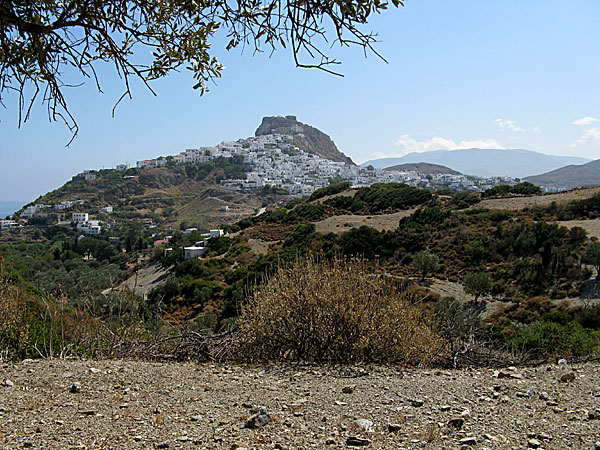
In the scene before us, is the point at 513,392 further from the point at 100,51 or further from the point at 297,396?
the point at 100,51

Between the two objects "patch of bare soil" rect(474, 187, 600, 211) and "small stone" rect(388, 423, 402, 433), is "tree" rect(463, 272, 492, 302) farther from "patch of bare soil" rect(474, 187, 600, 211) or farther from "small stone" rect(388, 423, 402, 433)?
"small stone" rect(388, 423, 402, 433)

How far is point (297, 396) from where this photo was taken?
9.22 ft

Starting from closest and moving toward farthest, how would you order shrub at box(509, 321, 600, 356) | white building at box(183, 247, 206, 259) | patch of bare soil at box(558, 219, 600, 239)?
shrub at box(509, 321, 600, 356), patch of bare soil at box(558, 219, 600, 239), white building at box(183, 247, 206, 259)

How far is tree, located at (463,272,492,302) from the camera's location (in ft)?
54.4

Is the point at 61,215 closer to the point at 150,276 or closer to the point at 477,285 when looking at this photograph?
the point at 150,276

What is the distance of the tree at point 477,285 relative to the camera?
1658 cm

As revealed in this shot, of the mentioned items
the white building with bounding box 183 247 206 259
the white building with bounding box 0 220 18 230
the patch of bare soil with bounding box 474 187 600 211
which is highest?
the white building with bounding box 0 220 18 230

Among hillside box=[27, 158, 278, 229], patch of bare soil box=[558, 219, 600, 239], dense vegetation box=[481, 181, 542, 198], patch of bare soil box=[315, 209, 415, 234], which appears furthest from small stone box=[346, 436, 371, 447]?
hillside box=[27, 158, 278, 229]

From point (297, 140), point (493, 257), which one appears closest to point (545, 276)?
point (493, 257)

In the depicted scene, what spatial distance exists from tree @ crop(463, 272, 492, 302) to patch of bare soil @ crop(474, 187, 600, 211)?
15.2 m

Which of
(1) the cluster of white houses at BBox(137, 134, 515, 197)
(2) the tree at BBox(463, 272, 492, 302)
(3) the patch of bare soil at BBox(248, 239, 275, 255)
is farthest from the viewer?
(1) the cluster of white houses at BBox(137, 134, 515, 197)

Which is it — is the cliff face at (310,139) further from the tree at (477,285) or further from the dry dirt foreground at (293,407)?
the dry dirt foreground at (293,407)

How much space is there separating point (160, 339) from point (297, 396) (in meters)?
2.20

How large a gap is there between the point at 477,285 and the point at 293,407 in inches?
617
